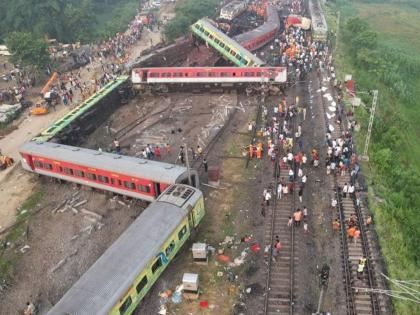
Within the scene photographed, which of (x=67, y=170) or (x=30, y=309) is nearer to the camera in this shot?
(x=30, y=309)

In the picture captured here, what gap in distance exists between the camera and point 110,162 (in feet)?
80.5

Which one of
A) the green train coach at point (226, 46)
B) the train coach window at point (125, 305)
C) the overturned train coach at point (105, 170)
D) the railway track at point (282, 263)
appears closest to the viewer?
the train coach window at point (125, 305)

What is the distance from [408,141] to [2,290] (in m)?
31.1

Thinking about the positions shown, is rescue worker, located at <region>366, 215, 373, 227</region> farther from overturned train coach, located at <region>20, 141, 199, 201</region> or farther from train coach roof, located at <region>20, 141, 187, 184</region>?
train coach roof, located at <region>20, 141, 187, 184</region>

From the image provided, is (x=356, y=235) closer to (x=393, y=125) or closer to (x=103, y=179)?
(x=103, y=179)

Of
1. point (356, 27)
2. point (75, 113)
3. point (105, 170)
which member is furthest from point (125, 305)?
point (356, 27)

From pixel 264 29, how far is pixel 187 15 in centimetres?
1488

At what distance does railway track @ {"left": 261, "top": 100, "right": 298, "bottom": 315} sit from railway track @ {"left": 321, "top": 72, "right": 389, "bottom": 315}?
7.43ft

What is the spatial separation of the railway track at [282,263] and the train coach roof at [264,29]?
28.0 meters

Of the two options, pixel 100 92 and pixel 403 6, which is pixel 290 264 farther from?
pixel 403 6

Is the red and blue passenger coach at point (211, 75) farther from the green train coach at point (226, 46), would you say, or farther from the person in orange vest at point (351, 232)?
the person in orange vest at point (351, 232)

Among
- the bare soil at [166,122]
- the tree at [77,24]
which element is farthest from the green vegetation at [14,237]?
the tree at [77,24]

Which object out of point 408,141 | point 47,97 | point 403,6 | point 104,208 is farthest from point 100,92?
point 403,6

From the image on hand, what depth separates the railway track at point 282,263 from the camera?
17781mm
